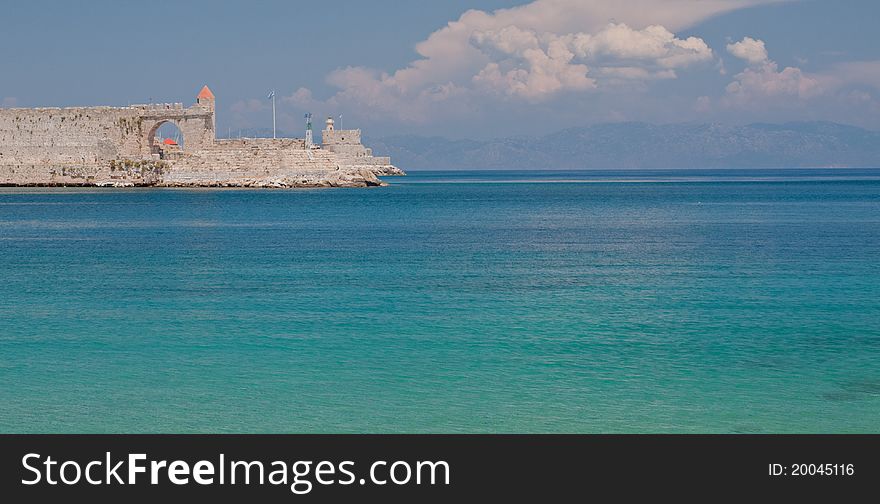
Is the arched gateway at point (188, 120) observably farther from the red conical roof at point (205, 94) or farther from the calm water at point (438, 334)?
the calm water at point (438, 334)

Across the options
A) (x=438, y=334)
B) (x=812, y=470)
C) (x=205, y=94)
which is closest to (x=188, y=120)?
(x=205, y=94)

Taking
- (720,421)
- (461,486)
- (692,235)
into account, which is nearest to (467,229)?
(692,235)

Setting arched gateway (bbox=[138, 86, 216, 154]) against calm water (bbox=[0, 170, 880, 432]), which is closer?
calm water (bbox=[0, 170, 880, 432])

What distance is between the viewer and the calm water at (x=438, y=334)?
782 centimetres

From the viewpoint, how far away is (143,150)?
47969mm

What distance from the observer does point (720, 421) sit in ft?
24.8

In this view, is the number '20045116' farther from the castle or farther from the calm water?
the castle

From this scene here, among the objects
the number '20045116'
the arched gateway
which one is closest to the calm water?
the number '20045116'

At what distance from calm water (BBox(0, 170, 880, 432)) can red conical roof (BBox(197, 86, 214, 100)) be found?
2489cm

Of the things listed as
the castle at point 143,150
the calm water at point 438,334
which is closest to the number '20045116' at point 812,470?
the calm water at point 438,334

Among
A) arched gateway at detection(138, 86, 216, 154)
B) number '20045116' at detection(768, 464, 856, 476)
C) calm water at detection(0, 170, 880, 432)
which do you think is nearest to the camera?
number '20045116' at detection(768, 464, 856, 476)

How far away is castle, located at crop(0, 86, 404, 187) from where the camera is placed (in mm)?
46312

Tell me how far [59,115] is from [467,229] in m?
28.6

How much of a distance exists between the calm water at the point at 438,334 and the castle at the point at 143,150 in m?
23.8
